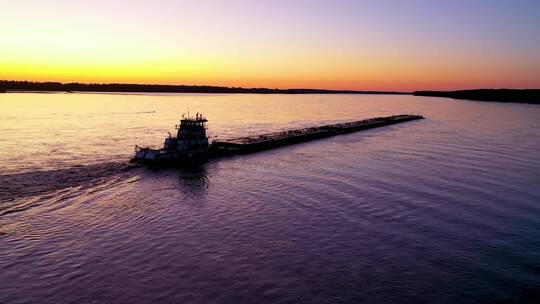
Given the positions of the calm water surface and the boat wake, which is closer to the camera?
the calm water surface

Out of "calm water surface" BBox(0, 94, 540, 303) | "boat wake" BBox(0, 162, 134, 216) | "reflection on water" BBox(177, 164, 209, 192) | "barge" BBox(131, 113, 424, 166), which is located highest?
"barge" BBox(131, 113, 424, 166)

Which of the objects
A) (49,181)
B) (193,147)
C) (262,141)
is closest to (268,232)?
(49,181)

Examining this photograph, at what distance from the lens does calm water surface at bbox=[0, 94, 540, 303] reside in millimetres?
24312

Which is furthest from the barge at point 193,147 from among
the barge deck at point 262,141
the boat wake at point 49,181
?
the boat wake at point 49,181

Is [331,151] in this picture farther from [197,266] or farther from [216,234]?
[197,266]

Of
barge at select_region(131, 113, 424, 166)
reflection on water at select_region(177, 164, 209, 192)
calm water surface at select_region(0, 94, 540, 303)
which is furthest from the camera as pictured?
barge at select_region(131, 113, 424, 166)

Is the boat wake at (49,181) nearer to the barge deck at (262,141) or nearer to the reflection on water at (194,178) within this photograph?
the reflection on water at (194,178)

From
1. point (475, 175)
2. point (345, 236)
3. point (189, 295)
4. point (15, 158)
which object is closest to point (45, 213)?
point (189, 295)

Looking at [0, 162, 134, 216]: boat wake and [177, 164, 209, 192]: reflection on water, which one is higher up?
[0, 162, 134, 216]: boat wake

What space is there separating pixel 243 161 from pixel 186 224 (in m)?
31.9

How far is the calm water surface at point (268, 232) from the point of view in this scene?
957 inches

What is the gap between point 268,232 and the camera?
33.4 m

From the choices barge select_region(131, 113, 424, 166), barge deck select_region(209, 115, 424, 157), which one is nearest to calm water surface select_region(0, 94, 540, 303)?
barge select_region(131, 113, 424, 166)

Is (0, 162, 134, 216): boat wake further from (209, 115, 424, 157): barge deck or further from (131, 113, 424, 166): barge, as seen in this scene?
(209, 115, 424, 157): barge deck
